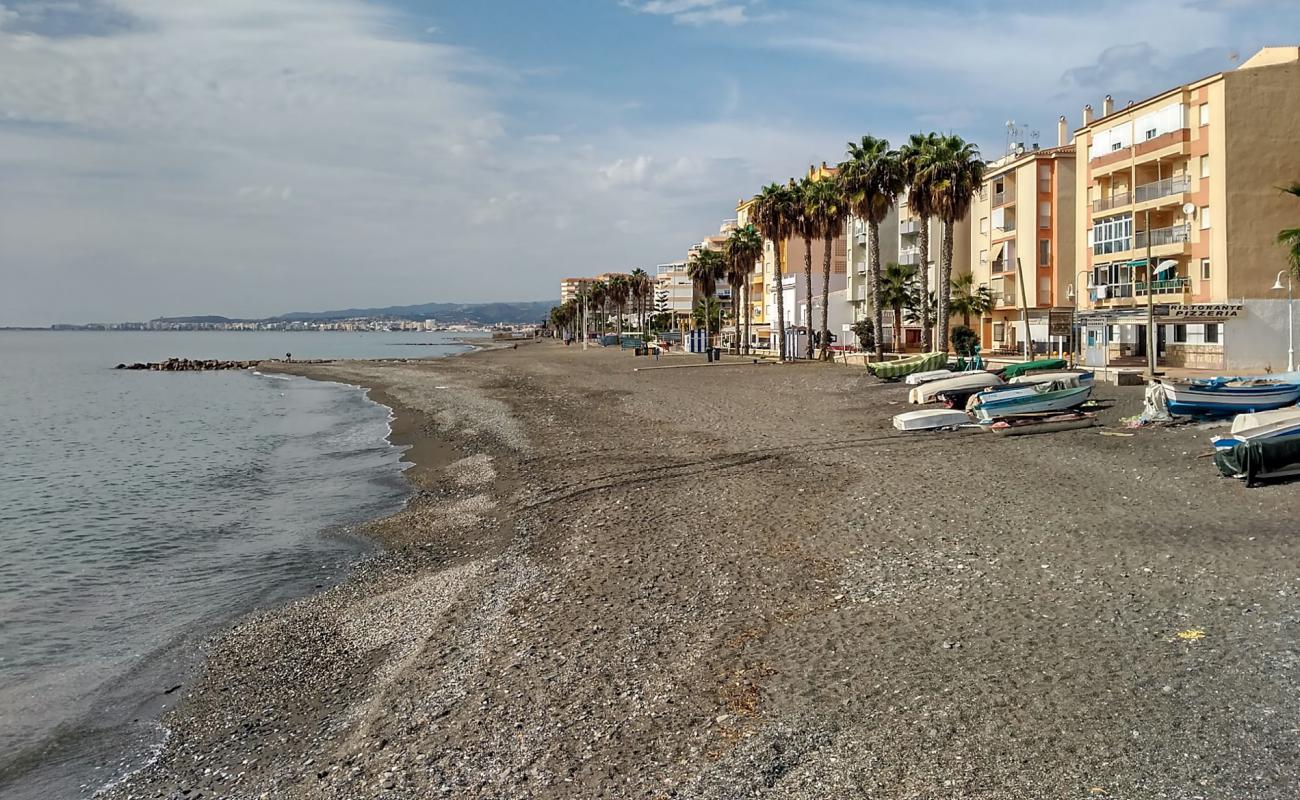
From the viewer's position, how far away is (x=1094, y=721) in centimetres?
715

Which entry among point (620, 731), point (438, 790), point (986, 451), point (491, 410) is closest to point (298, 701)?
point (438, 790)

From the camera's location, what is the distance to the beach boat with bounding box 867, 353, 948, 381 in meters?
34.9

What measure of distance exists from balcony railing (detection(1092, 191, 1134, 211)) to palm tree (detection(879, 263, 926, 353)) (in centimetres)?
1488

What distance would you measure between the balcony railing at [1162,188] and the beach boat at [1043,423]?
685 inches

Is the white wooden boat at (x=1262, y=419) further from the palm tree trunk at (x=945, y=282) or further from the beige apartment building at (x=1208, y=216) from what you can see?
the palm tree trunk at (x=945, y=282)

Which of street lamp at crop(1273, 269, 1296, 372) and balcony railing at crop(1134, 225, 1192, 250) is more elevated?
balcony railing at crop(1134, 225, 1192, 250)

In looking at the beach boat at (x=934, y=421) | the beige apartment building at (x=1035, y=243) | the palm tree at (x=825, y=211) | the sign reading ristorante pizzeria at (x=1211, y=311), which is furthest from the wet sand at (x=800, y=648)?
the palm tree at (x=825, y=211)

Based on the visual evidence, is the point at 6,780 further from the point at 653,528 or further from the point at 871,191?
the point at 871,191

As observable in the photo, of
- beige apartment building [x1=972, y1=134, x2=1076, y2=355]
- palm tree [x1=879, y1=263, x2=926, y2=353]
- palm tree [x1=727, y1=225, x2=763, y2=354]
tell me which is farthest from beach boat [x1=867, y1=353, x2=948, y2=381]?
palm tree [x1=727, y1=225, x2=763, y2=354]

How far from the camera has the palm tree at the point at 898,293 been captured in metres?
56.5

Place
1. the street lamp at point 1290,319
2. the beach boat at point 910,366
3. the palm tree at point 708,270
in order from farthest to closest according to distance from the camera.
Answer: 1. the palm tree at point 708,270
2. the beach boat at point 910,366
3. the street lamp at point 1290,319

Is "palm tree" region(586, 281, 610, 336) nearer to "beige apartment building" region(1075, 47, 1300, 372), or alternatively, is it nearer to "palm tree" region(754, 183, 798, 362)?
"palm tree" region(754, 183, 798, 362)

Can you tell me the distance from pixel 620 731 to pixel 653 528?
7135 mm

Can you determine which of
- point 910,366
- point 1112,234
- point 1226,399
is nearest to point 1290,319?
point 1112,234
